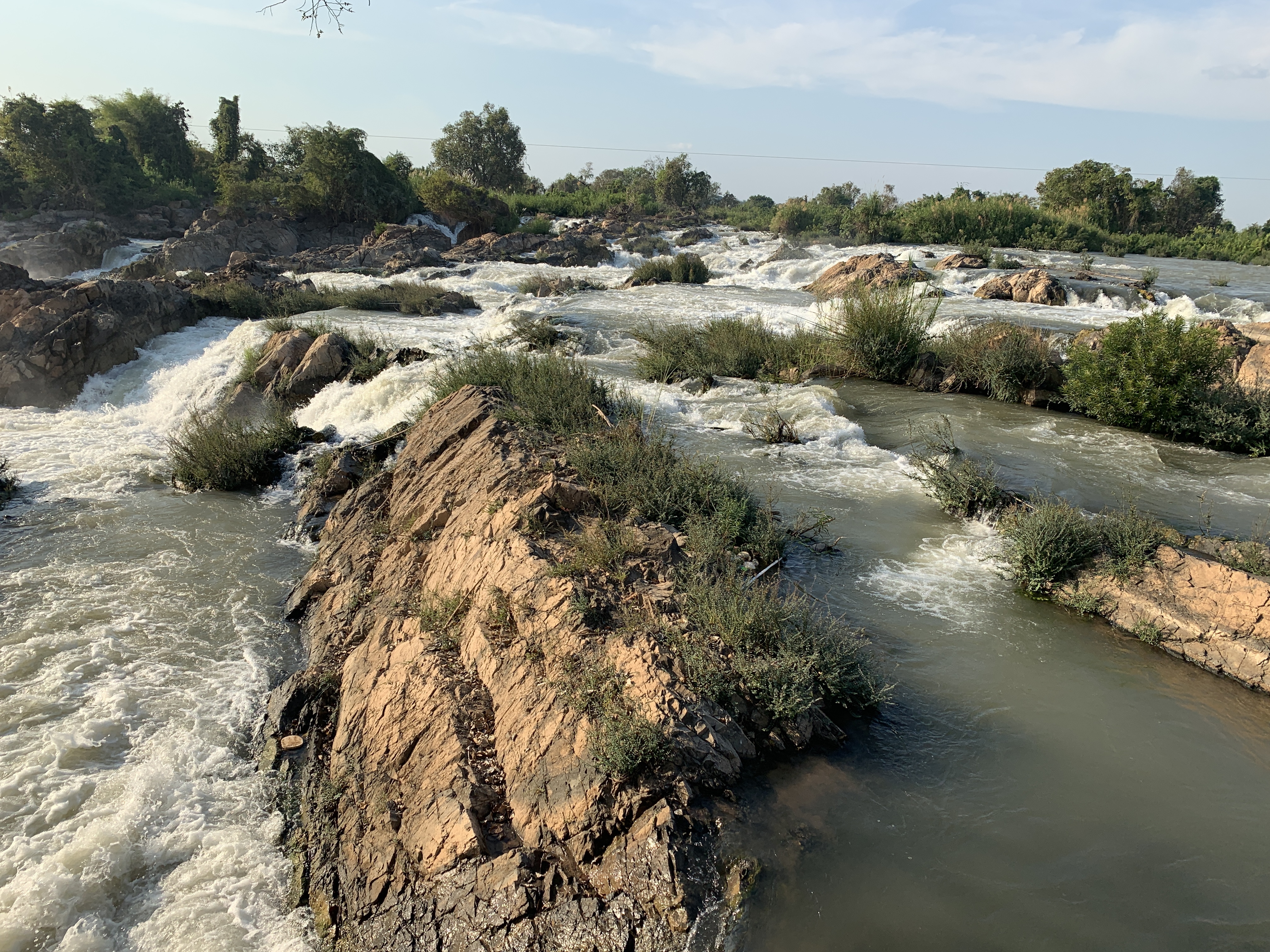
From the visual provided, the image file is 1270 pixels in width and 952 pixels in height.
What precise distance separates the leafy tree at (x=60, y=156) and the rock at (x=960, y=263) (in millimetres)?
34137

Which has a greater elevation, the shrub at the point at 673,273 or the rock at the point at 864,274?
the rock at the point at 864,274

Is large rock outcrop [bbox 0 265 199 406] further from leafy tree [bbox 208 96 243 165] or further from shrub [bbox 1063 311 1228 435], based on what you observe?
leafy tree [bbox 208 96 243 165]

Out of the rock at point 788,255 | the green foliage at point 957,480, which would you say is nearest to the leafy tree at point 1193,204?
the rock at point 788,255

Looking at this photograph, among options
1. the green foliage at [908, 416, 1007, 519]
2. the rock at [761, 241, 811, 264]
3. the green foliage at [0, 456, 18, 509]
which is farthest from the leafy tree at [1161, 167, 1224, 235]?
the green foliage at [0, 456, 18, 509]

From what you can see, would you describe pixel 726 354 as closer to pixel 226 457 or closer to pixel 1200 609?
pixel 226 457

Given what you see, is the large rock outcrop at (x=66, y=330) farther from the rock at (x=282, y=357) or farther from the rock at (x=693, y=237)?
the rock at (x=693, y=237)

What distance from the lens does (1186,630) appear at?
4.71m

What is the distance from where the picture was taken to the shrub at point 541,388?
22.4 feet

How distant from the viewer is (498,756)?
3.52 metres

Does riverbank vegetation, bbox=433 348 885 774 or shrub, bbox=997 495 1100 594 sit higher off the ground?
riverbank vegetation, bbox=433 348 885 774

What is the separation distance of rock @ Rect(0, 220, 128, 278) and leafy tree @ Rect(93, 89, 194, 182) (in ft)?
39.4

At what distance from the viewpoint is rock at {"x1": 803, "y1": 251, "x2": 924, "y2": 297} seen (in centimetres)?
1742

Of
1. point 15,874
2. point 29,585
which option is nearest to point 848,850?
point 15,874

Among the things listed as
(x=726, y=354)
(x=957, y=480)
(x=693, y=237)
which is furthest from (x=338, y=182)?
(x=957, y=480)
